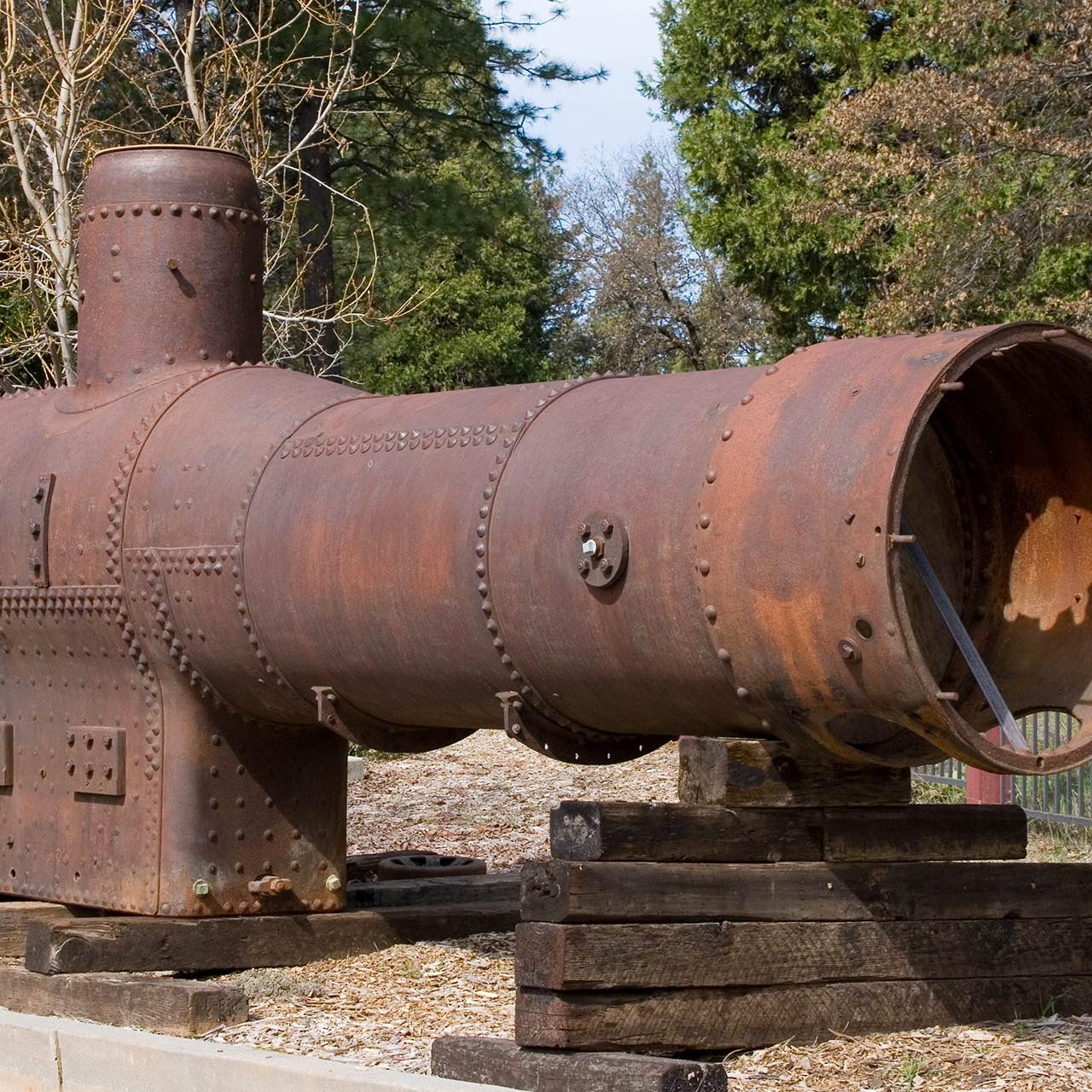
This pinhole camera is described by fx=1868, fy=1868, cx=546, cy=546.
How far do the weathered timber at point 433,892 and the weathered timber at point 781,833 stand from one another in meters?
2.46

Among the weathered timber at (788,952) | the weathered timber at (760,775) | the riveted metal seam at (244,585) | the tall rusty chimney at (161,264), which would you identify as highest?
the tall rusty chimney at (161,264)

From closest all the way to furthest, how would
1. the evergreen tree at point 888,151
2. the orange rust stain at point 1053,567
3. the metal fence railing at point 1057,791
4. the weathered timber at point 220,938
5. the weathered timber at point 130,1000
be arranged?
the orange rust stain at point 1053,567 < the weathered timber at point 130,1000 < the weathered timber at point 220,938 < the metal fence railing at point 1057,791 < the evergreen tree at point 888,151

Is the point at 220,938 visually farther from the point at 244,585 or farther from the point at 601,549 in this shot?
the point at 601,549

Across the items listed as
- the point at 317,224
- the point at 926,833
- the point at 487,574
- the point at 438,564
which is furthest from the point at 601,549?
the point at 317,224

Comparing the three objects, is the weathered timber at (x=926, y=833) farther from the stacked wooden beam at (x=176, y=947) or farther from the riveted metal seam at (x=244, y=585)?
the stacked wooden beam at (x=176, y=947)

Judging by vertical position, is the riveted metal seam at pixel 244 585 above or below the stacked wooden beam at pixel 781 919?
above

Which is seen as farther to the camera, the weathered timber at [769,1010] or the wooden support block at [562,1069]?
the weathered timber at [769,1010]

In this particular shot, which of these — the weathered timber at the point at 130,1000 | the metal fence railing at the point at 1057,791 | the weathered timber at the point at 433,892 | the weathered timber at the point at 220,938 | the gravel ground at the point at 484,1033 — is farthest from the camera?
the metal fence railing at the point at 1057,791

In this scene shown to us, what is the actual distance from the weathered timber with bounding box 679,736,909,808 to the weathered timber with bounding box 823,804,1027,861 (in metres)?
0.07

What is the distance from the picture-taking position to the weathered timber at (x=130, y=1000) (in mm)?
5582

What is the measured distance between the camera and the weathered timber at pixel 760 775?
4.87m

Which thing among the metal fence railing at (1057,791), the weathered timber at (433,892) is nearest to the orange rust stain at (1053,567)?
the weathered timber at (433,892)

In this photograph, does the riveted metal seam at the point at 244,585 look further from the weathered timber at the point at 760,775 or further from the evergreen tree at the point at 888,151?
the evergreen tree at the point at 888,151

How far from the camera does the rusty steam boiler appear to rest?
4359 millimetres
